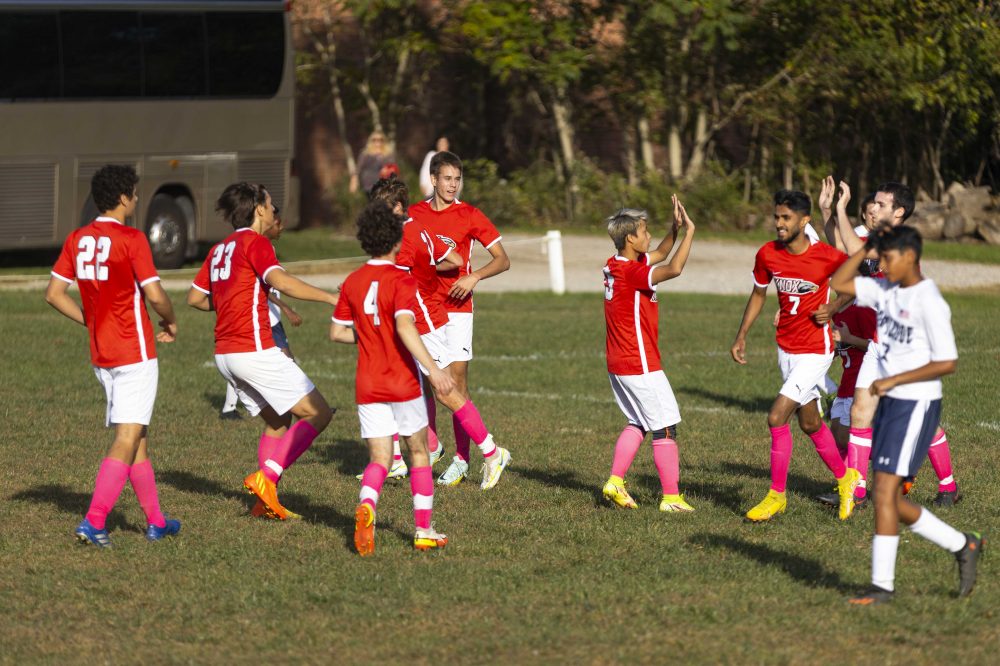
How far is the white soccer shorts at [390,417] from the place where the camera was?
788 centimetres

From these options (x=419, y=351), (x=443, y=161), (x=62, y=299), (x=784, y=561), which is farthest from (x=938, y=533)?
(x=62, y=299)

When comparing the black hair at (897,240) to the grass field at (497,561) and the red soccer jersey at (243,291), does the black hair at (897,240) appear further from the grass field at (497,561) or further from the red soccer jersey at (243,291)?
the red soccer jersey at (243,291)

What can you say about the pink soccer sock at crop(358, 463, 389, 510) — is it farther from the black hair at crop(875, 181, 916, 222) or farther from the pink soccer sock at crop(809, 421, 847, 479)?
the black hair at crop(875, 181, 916, 222)

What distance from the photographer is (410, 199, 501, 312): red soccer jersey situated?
33.1ft

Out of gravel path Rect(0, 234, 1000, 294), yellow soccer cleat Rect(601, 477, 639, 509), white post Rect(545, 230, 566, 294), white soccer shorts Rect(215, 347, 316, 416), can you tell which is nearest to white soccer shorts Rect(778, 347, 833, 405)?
yellow soccer cleat Rect(601, 477, 639, 509)

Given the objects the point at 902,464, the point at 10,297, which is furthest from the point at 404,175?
the point at 902,464

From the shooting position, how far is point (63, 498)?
9.49 meters

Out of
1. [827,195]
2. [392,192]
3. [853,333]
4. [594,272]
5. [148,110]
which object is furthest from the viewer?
[594,272]

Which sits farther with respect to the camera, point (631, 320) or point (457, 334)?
point (457, 334)

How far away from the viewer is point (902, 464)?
6789 millimetres

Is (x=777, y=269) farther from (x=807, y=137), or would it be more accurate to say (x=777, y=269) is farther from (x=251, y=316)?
(x=807, y=137)

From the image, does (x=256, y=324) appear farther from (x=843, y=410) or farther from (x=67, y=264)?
(x=843, y=410)

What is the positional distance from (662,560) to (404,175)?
24.9 metres

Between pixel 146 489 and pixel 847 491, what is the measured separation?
374 cm
